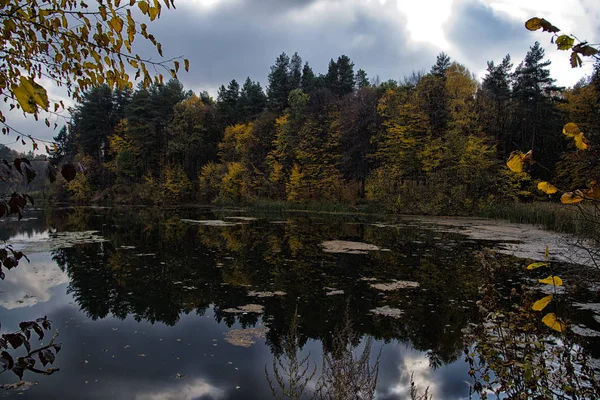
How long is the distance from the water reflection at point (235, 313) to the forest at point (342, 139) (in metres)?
12.5

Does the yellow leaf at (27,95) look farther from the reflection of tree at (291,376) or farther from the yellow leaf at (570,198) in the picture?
the reflection of tree at (291,376)

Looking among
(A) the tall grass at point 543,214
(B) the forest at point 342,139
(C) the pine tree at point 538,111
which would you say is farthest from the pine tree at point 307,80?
(A) the tall grass at point 543,214

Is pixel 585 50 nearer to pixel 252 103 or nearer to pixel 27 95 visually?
pixel 27 95

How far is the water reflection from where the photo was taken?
167 inches

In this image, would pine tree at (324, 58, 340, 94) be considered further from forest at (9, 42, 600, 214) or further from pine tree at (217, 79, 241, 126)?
pine tree at (217, 79, 241, 126)

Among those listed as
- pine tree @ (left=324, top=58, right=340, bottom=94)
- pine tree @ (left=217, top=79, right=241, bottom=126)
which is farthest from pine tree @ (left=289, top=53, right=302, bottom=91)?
pine tree @ (left=217, top=79, right=241, bottom=126)

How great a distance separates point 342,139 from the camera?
36531mm

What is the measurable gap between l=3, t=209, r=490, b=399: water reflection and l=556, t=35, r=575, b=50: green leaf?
247 cm

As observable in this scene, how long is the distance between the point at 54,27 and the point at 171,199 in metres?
47.6

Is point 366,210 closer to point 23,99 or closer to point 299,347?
point 299,347

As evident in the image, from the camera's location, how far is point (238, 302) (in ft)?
22.3

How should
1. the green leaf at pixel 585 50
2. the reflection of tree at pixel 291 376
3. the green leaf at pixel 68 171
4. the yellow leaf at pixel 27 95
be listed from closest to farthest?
1. the yellow leaf at pixel 27 95
2. the green leaf at pixel 585 50
3. the green leaf at pixel 68 171
4. the reflection of tree at pixel 291 376

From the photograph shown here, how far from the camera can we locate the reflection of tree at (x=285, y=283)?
18.8 feet

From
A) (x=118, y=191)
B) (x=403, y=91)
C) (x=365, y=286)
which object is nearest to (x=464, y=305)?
(x=365, y=286)
